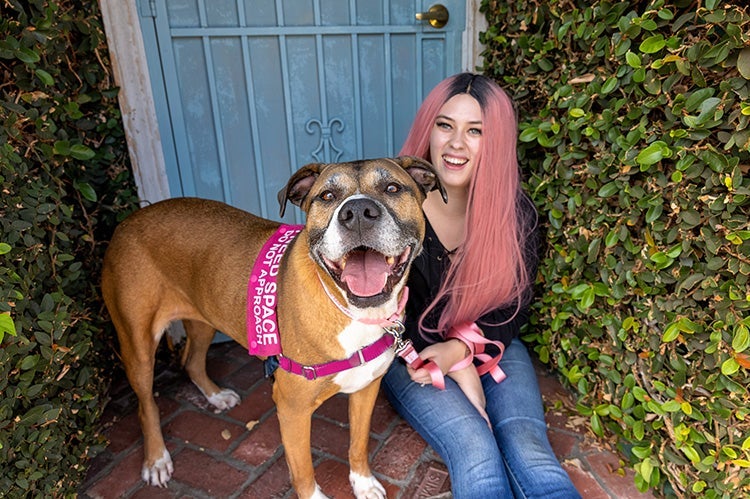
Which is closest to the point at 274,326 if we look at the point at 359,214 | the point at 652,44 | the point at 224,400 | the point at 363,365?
the point at 363,365

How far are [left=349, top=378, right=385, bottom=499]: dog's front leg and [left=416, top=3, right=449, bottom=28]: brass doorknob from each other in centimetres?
289

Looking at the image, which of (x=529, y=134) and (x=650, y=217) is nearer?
(x=650, y=217)

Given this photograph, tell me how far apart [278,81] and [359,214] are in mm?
2298

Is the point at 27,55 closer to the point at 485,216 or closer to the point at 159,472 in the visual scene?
the point at 159,472

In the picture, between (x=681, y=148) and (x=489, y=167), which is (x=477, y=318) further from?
(x=681, y=148)

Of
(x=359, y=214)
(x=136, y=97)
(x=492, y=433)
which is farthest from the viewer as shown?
(x=136, y=97)

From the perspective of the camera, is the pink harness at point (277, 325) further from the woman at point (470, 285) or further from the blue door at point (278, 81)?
the blue door at point (278, 81)

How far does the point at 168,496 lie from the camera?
2752 mm

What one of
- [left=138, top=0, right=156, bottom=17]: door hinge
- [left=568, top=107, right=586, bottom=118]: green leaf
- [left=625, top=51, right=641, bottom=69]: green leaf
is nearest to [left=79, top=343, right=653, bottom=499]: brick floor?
[left=568, top=107, right=586, bottom=118]: green leaf

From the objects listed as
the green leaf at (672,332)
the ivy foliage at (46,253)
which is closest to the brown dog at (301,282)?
the ivy foliage at (46,253)

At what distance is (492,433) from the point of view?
2.62m

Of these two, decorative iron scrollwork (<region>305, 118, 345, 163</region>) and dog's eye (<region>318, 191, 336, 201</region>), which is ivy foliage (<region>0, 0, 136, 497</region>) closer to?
dog's eye (<region>318, 191, 336, 201</region>)

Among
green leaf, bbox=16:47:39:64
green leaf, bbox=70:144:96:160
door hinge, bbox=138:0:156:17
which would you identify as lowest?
green leaf, bbox=70:144:96:160

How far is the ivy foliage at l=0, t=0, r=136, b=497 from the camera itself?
2.07 meters
